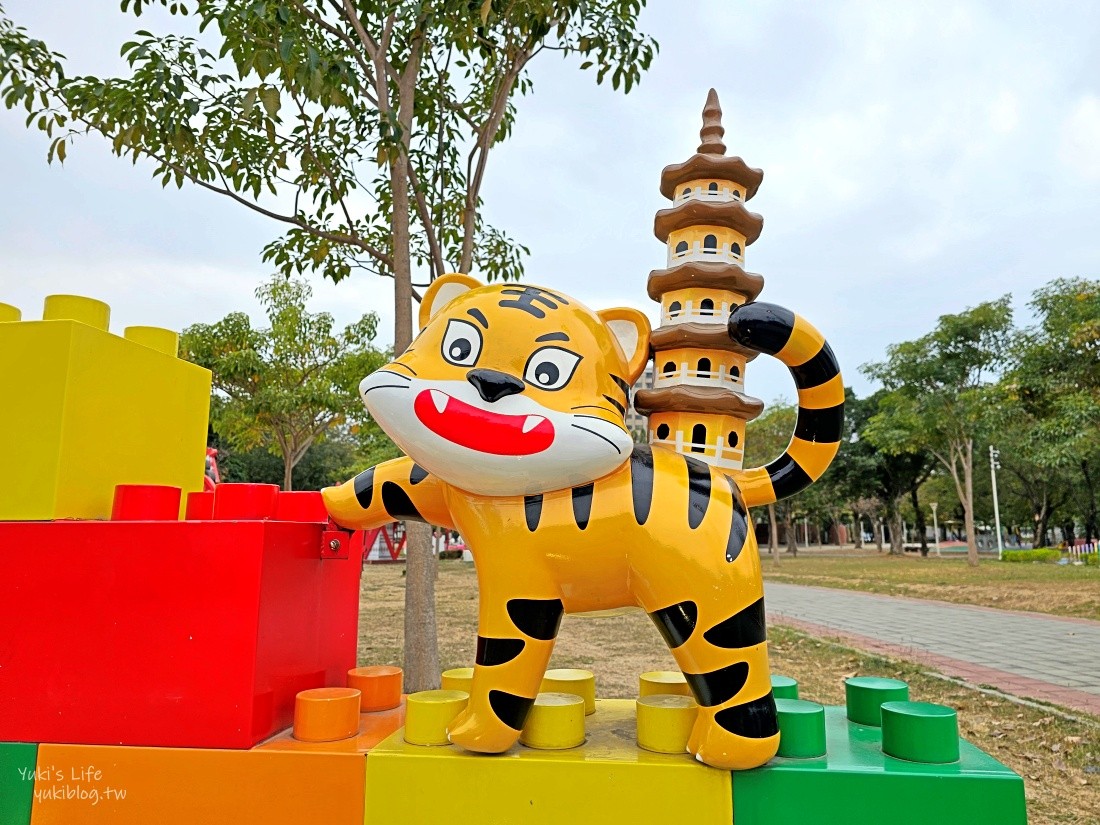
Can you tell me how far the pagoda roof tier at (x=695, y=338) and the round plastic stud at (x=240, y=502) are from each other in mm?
1171

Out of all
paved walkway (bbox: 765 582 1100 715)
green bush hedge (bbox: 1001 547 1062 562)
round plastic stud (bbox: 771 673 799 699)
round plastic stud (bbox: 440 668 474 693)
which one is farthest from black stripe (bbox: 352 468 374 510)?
green bush hedge (bbox: 1001 547 1062 562)

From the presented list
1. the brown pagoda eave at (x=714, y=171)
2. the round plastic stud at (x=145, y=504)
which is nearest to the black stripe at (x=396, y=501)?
the round plastic stud at (x=145, y=504)

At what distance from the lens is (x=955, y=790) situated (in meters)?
1.57

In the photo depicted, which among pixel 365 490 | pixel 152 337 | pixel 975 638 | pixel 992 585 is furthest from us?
pixel 992 585

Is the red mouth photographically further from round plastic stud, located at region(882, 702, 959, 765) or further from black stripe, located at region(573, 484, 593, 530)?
round plastic stud, located at region(882, 702, 959, 765)

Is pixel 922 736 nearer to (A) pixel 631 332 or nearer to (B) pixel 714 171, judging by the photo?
(A) pixel 631 332

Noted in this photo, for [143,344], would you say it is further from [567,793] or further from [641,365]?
[567,793]

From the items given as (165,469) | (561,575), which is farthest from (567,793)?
(165,469)

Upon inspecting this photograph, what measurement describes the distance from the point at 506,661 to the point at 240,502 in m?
0.93

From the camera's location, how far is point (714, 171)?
2.07 m

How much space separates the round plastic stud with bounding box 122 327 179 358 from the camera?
7.83 feet

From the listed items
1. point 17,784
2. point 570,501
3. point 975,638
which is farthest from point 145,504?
point 975,638

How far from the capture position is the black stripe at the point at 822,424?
5.81 ft

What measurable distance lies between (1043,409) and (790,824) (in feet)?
45.5
